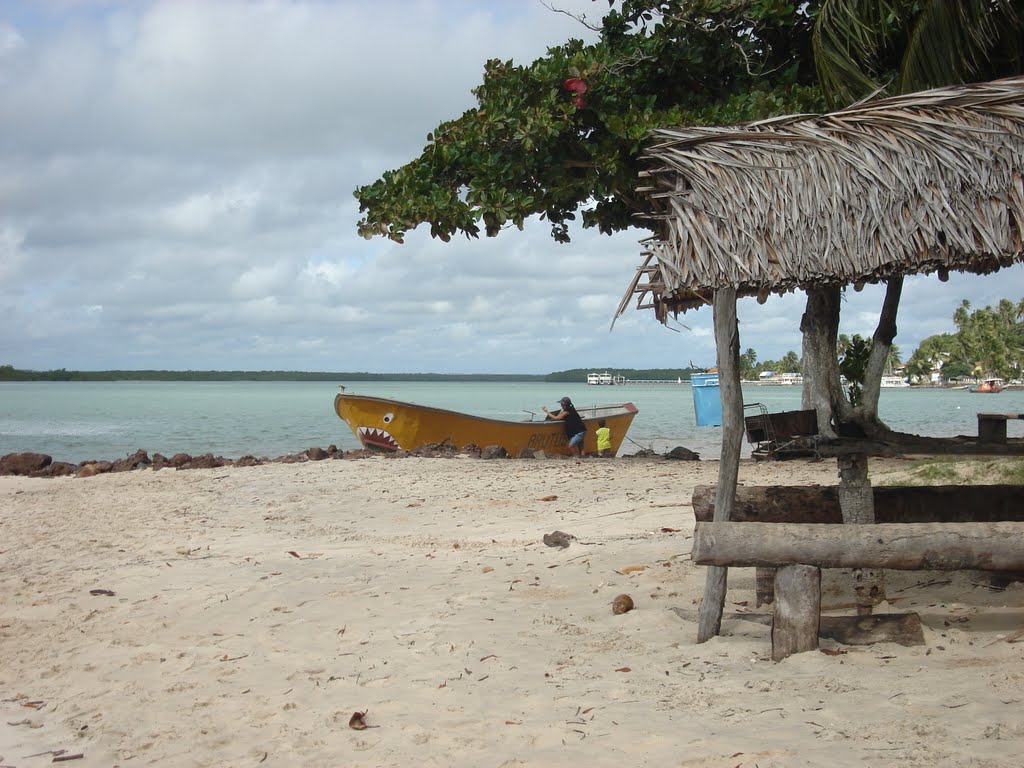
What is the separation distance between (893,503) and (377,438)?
1309cm

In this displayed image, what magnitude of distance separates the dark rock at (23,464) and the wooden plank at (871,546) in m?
15.2

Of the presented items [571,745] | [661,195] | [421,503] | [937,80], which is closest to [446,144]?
[421,503]

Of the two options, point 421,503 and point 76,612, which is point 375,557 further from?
point 421,503

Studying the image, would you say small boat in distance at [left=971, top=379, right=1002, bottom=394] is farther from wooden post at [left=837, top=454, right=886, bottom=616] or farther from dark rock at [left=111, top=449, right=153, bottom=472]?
wooden post at [left=837, top=454, right=886, bottom=616]

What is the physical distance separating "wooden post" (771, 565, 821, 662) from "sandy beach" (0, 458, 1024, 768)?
90 millimetres

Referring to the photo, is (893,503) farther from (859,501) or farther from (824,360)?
(824,360)

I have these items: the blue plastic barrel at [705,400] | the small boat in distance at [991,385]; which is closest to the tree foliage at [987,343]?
the small boat in distance at [991,385]

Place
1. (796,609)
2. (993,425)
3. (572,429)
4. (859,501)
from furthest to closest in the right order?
(572,429)
(993,425)
(859,501)
(796,609)

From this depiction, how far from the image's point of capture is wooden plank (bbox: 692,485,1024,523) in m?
5.69

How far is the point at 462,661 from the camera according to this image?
490cm

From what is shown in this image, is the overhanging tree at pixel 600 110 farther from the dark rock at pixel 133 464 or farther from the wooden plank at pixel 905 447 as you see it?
the dark rock at pixel 133 464

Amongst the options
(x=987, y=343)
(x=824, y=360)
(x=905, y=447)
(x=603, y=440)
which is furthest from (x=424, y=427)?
(x=987, y=343)

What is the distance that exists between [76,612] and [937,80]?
27.4 ft

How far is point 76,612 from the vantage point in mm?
6121
